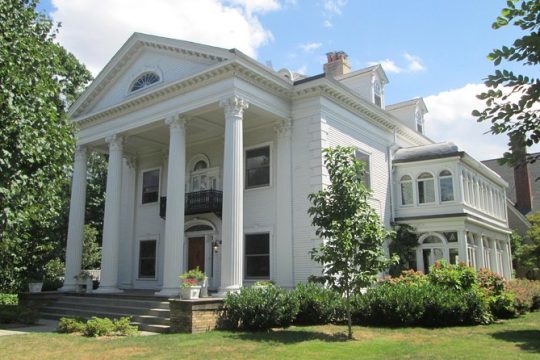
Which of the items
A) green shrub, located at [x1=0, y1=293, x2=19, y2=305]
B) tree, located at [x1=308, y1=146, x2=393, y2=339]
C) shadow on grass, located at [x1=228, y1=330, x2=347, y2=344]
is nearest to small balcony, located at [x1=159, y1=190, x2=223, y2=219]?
shadow on grass, located at [x1=228, y1=330, x2=347, y2=344]

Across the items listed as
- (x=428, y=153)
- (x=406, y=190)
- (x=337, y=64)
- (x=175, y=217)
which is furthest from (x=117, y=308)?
(x=337, y=64)

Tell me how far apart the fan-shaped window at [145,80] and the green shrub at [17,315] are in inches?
402

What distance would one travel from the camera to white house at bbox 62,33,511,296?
18.2 metres

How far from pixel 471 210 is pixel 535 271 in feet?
42.8

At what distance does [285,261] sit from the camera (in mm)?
19078

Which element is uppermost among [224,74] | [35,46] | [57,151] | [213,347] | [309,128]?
[224,74]

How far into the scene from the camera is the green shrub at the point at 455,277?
52.2ft

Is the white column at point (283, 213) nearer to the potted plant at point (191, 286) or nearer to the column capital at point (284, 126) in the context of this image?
the column capital at point (284, 126)

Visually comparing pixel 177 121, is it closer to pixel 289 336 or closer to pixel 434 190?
pixel 289 336

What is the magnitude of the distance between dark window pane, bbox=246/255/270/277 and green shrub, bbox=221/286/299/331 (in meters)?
4.66

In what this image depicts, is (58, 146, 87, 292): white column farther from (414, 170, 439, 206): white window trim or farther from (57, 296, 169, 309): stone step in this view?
(414, 170, 439, 206): white window trim

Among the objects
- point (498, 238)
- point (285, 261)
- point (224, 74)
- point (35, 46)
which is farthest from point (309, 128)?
point (498, 238)

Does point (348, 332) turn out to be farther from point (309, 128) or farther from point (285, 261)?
point (309, 128)

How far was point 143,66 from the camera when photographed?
72.2 ft
